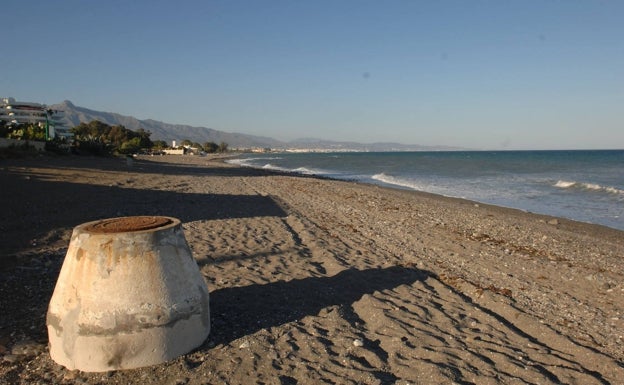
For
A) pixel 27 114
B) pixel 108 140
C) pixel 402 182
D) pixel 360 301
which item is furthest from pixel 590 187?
pixel 108 140

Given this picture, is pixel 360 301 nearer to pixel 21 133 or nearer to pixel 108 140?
pixel 21 133

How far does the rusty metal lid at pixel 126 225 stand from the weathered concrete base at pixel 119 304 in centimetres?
7

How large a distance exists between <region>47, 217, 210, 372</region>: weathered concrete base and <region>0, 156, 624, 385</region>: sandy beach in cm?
16

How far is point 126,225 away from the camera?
14.0 ft

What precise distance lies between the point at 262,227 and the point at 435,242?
3.92 meters

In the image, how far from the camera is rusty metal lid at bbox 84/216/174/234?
4.09m

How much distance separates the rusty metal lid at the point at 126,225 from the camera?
4.09 meters

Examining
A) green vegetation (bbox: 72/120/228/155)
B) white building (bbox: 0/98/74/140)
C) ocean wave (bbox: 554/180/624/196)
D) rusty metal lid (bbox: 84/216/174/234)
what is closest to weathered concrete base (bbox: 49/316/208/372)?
rusty metal lid (bbox: 84/216/174/234)

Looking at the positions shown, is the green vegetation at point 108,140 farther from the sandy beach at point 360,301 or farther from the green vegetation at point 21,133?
the sandy beach at point 360,301

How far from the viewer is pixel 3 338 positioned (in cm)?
433

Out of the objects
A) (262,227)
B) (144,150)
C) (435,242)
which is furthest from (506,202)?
(144,150)

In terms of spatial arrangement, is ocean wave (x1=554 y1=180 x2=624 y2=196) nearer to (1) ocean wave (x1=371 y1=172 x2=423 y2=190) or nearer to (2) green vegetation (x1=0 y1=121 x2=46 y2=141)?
(1) ocean wave (x1=371 y1=172 x2=423 y2=190)

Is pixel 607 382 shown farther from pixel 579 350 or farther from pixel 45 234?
pixel 45 234

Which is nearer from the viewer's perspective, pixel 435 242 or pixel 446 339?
pixel 446 339
